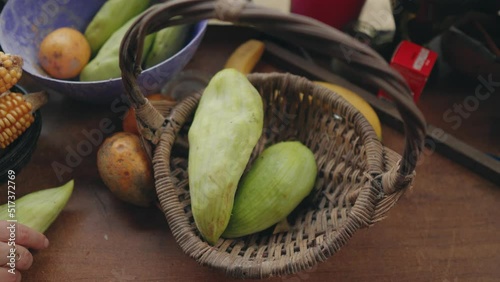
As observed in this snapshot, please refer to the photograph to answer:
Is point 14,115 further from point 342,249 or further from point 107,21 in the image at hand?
point 342,249

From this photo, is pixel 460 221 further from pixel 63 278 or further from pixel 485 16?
pixel 63 278

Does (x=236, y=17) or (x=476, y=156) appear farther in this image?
(x=476, y=156)

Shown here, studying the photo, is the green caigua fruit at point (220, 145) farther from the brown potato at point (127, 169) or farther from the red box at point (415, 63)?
the red box at point (415, 63)

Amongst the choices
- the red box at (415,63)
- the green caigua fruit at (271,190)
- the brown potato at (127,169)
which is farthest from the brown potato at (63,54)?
the red box at (415,63)

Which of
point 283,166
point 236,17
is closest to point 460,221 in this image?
point 283,166

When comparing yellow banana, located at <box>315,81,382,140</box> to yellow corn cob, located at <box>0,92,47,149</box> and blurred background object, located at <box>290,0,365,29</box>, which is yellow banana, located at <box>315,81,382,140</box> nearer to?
blurred background object, located at <box>290,0,365,29</box>

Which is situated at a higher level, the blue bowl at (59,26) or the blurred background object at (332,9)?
the blue bowl at (59,26)

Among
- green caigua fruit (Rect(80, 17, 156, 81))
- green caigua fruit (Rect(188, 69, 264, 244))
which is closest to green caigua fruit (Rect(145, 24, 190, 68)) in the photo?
green caigua fruit (Rect(80, 17, 156, 81))
